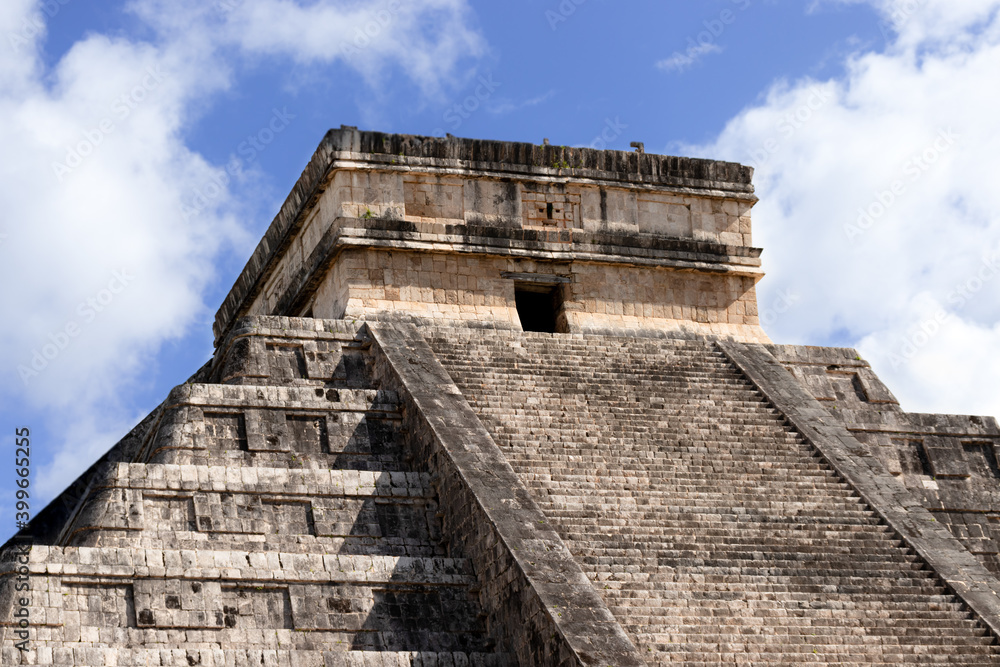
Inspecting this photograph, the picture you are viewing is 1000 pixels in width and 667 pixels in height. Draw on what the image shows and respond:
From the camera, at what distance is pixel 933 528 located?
13.9 m

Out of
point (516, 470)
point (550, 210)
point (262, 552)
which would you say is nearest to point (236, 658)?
point (262, 552)

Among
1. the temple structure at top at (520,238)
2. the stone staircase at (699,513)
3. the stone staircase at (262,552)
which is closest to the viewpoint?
the stone staircase at (262,552)

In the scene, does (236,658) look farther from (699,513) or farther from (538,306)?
(538,306)

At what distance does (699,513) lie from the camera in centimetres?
1326

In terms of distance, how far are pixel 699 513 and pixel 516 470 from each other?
5.60ft

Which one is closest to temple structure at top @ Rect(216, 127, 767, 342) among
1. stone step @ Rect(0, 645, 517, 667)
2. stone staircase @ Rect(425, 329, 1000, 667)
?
stone staircase @ Rect(425, 329, 1000, 667)

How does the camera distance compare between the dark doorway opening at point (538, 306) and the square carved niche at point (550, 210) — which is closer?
the dark doorway opening at point (538, 306)

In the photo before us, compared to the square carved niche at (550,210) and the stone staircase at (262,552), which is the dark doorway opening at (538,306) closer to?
the square carved niche at (550,210)

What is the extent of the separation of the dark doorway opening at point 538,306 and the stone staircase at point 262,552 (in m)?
4.29

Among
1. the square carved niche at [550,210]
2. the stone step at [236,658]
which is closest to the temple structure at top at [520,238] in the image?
the square carved niche at [550,210]

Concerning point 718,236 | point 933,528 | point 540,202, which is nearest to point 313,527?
point 933,528

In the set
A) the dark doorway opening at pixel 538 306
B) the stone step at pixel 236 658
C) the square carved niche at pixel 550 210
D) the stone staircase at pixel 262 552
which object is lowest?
the stone step at pixel 236 658

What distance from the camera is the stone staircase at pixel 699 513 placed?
11.7m

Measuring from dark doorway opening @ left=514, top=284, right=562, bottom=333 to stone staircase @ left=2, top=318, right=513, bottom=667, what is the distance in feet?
14.1
